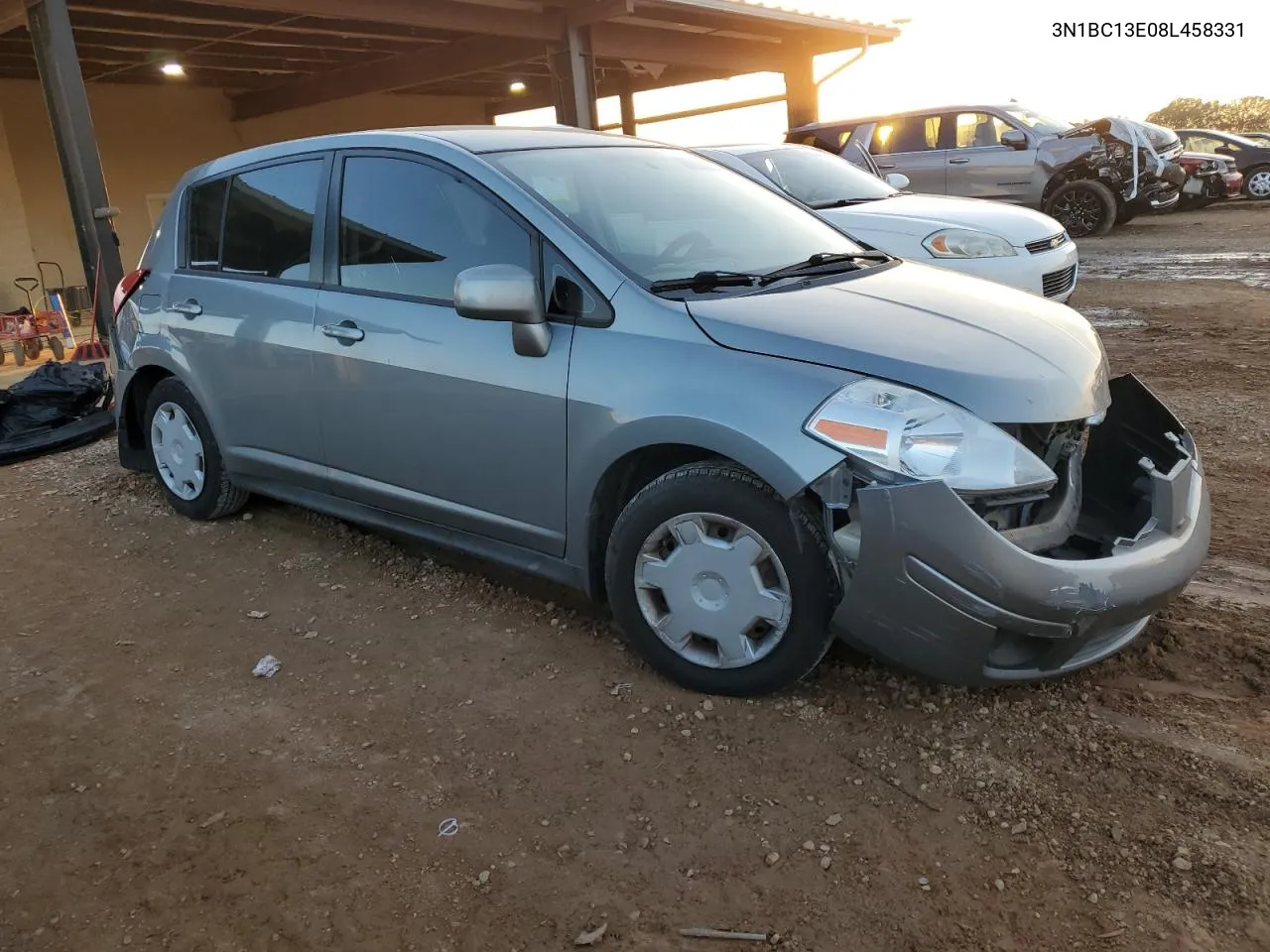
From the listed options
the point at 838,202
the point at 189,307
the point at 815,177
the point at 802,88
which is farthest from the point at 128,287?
the point at 802,88

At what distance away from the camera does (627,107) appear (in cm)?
1855

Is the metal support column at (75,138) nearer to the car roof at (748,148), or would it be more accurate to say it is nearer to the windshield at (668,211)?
the car roof at (748,148)

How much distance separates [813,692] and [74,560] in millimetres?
3465

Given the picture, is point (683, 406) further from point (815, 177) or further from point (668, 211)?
point (815, 177)

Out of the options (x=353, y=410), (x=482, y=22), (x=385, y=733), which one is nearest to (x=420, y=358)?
(x=353, y=410)

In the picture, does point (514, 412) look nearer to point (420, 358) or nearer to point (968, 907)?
point (420, 358)

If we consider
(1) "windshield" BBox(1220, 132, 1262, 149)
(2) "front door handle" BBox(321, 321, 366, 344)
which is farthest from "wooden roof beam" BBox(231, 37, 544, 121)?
(1) "windshield" BBox(1220, 132, 1262, 149)

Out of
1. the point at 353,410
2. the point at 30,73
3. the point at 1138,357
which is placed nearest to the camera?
the point at 353,410

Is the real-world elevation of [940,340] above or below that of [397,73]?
below

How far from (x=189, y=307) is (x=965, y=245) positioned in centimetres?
499

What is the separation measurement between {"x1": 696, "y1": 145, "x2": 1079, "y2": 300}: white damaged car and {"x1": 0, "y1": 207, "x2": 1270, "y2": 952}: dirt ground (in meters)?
3.24

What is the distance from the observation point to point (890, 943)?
204cm

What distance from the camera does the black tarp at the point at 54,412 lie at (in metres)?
6.27

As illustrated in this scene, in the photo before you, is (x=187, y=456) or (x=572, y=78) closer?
(x=187, y=456)
